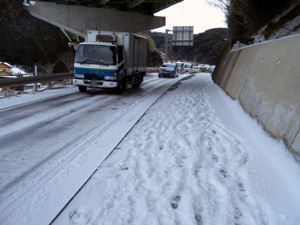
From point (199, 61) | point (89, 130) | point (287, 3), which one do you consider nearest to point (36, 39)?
point (287, 3)

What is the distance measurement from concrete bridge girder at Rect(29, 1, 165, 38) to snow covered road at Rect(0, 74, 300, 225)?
16.1m

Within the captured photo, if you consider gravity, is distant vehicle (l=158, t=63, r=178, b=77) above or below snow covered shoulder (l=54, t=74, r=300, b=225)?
below

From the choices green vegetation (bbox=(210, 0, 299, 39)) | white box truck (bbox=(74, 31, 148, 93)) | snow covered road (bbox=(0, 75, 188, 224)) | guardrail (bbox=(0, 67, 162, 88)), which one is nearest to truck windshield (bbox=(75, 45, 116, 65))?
white box truck (bbox=(74, 31, 148, 93))

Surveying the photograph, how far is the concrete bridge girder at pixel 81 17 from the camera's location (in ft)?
63.4

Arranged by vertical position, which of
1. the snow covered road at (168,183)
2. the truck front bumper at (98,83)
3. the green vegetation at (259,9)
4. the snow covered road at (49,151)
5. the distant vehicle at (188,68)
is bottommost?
the distant vehicle at (188,68)

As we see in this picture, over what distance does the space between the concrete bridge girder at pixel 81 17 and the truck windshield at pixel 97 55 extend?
25.2 feet

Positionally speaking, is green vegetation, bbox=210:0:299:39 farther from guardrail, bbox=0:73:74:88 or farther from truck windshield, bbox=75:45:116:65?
guardrail, bbox=0:73:74:88

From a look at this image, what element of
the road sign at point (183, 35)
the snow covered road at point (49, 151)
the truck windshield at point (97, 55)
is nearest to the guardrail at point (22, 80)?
the truck windshield at point (97, 55)

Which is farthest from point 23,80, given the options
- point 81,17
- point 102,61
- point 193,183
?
point 193,183

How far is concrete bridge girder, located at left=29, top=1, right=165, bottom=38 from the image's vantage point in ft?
63.4

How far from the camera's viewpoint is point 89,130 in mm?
6387

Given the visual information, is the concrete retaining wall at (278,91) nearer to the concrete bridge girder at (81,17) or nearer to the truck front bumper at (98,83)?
the truck front bumper at (98,83)

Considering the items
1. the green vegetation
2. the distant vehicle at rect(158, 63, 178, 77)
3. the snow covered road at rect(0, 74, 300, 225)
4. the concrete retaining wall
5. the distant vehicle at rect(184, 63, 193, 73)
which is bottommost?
the distant vehicle at rect(184, 63, 193, 73)

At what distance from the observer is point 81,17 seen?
65.1 feet
